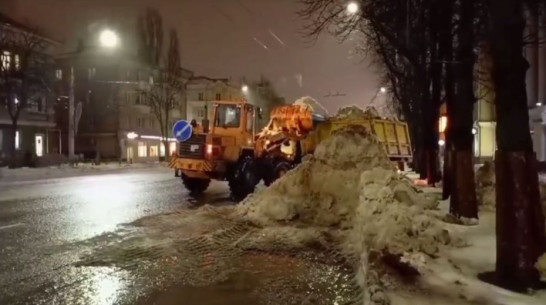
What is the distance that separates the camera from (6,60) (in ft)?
141

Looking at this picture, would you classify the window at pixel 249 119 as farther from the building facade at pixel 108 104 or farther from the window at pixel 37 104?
Result: the building facade at pixel 108 104

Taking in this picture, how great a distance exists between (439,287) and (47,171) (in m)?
34.8

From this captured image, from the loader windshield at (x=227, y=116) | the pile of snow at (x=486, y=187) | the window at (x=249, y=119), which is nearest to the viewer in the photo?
the pile of snow at (x=486, y=187)

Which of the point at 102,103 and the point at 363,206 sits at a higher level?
the point at 102,103

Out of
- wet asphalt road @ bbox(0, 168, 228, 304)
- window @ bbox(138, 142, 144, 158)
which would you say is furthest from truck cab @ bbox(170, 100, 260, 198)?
window @ bbox(138, 142, 144, 158)

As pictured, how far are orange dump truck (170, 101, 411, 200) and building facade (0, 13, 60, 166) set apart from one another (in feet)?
83.4

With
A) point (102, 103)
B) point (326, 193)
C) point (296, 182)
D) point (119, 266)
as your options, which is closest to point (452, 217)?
point (326, 193)

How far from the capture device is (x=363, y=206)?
10867 millimetres

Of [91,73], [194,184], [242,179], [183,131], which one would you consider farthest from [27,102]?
[242,179]

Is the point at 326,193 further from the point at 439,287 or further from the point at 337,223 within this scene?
the point at 439,287

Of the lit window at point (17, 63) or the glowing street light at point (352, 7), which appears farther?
the lit window at point (17, 63)

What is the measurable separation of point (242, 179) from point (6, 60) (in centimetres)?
2997

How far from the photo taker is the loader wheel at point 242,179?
19.8 metres

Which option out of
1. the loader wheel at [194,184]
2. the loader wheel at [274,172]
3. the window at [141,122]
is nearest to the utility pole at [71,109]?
the loader wheel at [194,184]
